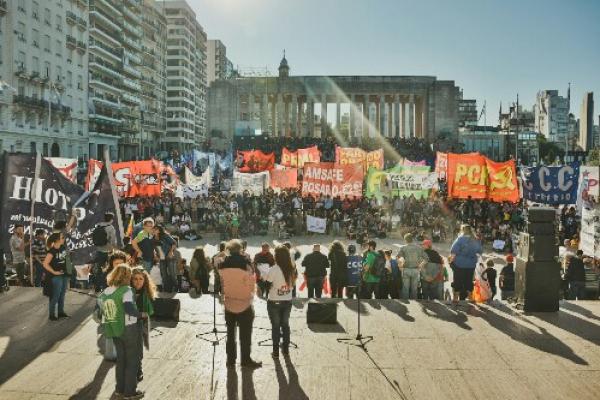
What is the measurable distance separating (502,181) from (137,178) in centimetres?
1385

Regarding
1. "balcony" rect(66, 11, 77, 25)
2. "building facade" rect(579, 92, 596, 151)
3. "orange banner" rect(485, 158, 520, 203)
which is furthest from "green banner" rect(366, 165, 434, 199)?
"building facade" rect(579, 92, 596, 151)

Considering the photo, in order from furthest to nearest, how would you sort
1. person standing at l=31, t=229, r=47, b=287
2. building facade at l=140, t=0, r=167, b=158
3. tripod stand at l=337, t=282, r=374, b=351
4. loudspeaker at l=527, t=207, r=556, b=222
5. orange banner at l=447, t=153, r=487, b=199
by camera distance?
building facade at l=140, t=0, r=167, b=158
orange banner at l=447, t=153, r=487, b=199
person standing at l=31, t=229, r=47, b=287
loudspeaker at l=527, t=207, r=556, b=222
tripod stand at l=337, t=282, r=374, b=351

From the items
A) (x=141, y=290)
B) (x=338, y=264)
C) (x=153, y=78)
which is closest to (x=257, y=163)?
(x=338, y=264)

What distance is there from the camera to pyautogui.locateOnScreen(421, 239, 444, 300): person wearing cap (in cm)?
1073

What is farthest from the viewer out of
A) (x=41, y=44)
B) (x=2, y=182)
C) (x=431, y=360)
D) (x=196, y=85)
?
(x=196, y=85)

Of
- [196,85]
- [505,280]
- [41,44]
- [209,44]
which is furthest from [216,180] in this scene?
[209,44]

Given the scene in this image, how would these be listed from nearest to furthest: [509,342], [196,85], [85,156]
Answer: [509,342]
[85,156]
[196,85]

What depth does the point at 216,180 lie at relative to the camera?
3778 cm

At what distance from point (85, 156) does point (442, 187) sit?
144 ft

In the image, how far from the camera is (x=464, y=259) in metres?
10.4

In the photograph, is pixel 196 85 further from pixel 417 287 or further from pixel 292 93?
pixel 417 287

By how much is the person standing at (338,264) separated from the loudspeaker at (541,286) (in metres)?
3.38

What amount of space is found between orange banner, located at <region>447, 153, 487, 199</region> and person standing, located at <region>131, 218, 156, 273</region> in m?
11.0

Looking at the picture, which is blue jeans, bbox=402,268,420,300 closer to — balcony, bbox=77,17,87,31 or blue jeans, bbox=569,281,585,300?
blue jeans, bbox=569,281,585,300
